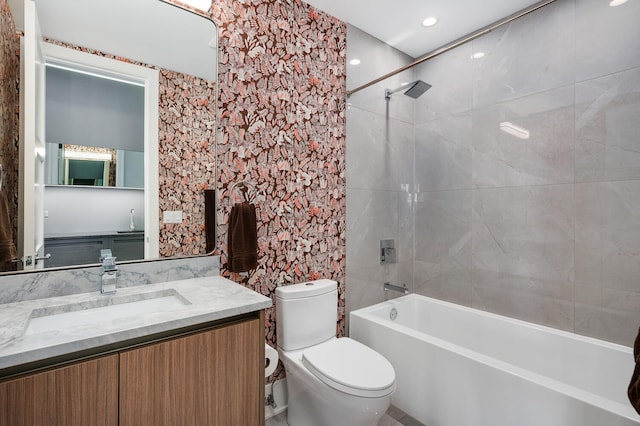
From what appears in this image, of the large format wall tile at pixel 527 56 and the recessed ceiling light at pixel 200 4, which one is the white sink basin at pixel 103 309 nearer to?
the recessed ceiling light at pixel 200 4

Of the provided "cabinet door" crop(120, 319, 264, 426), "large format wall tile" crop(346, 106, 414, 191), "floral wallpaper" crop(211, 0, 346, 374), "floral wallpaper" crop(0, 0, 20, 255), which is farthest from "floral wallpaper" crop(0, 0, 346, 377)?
"cabinet door" crop(120, 319, 264, 426)

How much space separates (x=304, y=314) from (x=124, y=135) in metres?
1.31

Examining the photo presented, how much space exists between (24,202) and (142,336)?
0.80m

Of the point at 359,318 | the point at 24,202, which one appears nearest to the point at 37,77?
the point at 24,202

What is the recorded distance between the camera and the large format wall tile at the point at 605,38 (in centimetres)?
172

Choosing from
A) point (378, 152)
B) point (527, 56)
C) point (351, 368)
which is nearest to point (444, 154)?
point (378, 152)

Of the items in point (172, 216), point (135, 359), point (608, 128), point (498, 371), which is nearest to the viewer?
point (135, 359)

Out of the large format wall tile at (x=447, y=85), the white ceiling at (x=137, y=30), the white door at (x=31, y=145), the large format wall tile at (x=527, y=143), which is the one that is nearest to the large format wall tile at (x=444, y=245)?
the large format wall tile at (x=527, y=143)

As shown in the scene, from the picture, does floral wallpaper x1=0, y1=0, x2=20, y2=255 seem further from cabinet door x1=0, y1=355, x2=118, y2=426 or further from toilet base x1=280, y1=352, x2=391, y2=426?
toilet base x1=280, y1=352, x2=391, y2=426

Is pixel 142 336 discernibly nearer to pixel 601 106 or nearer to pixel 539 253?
pixel 539 253

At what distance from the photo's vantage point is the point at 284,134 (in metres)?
2.01

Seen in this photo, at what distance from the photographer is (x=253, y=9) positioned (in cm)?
189

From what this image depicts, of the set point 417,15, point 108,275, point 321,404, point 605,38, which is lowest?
point 321,404

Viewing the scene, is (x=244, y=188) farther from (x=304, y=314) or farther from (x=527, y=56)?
(x=527, y=56)
